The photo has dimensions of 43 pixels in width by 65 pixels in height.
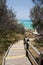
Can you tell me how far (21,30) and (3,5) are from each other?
11631 mm

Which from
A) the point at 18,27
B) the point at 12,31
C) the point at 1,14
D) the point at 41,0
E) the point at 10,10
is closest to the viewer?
the point at 41,0

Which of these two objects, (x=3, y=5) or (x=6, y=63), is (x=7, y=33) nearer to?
(x=3, y=5)

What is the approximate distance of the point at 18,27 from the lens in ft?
103

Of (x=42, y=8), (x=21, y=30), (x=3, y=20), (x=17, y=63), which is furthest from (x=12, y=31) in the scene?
(x=17, y=63)

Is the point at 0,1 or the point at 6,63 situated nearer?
the point at 6,63

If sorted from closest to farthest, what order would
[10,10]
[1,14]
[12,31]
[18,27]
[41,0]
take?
[41,0]
[1,14]
[10,10]
[12,31]
[18,27]

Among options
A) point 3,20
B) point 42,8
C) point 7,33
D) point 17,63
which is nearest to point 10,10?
point 7,33

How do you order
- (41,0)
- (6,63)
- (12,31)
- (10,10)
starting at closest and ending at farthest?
(6,63)
(41,0)
(10,10)
(12,31)

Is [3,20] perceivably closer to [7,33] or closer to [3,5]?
[3,5]

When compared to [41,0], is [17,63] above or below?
below

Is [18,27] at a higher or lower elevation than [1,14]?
lower

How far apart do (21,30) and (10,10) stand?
7378 mm

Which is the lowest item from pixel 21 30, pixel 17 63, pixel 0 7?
pixel 21 30

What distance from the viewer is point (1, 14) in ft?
69.6
